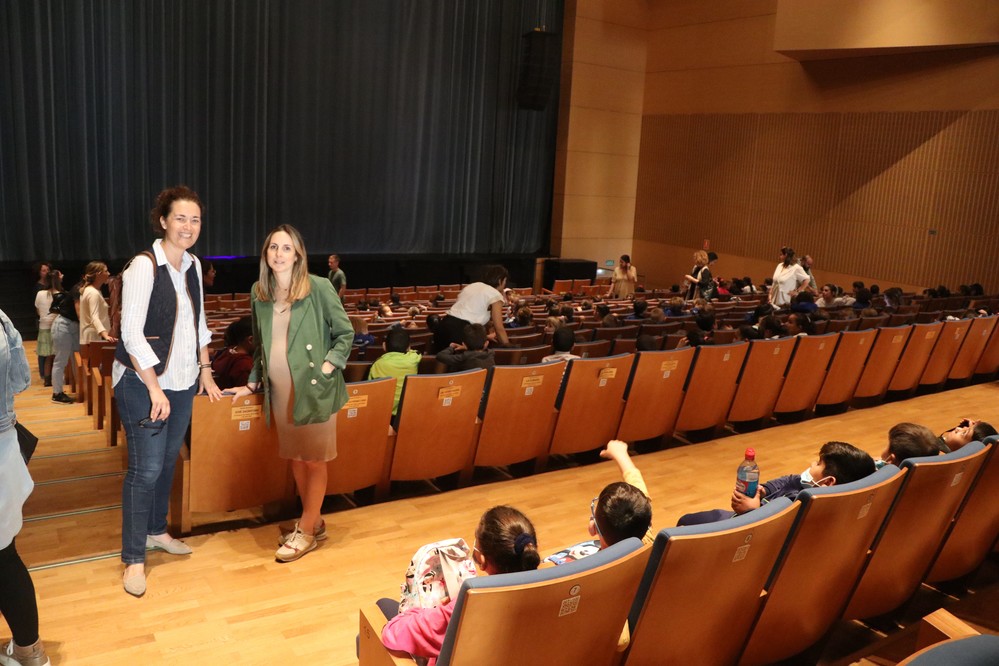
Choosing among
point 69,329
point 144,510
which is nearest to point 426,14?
point 69,329

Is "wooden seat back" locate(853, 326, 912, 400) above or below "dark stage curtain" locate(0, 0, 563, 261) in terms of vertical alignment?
below

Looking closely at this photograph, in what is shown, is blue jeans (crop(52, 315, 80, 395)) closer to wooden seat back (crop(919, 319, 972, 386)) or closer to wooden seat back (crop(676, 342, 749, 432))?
wooden seat back (crop(676, 342, 749, 432))

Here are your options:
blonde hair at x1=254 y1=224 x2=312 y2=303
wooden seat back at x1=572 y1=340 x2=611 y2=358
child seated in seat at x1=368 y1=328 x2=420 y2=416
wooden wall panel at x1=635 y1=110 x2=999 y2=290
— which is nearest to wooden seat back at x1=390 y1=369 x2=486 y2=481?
child seated in seat at x1=368 y1=328 x2=420 y2=416

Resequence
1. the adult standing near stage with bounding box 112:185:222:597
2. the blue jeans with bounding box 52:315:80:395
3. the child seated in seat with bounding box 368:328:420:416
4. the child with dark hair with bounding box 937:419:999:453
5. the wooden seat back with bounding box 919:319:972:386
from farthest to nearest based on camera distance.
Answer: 1. the wooden seat back with bounding box 919:319:972:386
2. the blue jeans with bounding box 52:315:80:395
3. the child seated in seat with bounding box 368:328:420:416
4. the child with dark hair with bounding box 937:419:999:453
5. the adult standing near stage with bounding box 112:185:222:597

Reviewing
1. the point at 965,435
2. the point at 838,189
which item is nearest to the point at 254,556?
Answer: the point at 965,435

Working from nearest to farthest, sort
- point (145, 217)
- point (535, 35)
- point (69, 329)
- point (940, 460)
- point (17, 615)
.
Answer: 1. point (17, 615)
2. point (940, 460)
3. point (69, 329)
4. point (145, 217)
5. point (535, 35)

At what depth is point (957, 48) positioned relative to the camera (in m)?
11.6

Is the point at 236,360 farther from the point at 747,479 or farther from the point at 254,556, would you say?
the point at 747,479

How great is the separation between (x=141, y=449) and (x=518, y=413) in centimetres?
202

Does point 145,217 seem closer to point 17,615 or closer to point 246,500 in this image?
point 246,500

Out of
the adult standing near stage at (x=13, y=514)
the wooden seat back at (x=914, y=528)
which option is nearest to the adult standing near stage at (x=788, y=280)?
the wooden seat back at (x=914, y=528)

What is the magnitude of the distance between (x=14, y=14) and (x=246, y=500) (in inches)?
450

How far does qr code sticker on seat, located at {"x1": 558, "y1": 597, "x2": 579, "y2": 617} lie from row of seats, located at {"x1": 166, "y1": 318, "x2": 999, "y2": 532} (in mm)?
2044

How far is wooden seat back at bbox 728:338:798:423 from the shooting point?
17.6 feet
